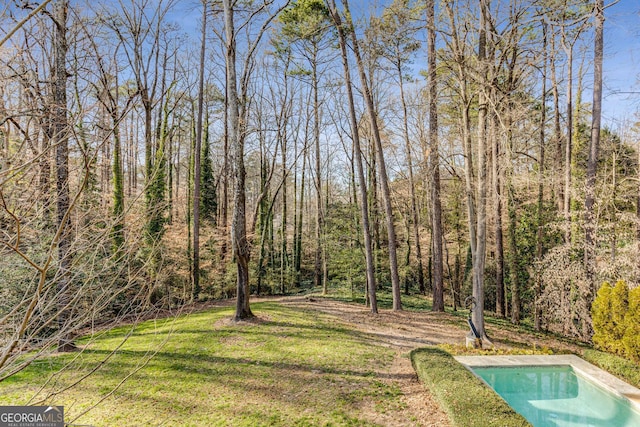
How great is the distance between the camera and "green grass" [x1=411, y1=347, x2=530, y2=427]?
12.0ft

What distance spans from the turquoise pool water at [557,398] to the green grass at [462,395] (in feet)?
3.52

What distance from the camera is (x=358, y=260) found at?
1162 cm

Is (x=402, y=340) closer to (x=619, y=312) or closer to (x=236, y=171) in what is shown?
(x=619, y=312)

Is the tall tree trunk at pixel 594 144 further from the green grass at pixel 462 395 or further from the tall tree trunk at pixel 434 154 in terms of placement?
the green grass at pixel 462 395

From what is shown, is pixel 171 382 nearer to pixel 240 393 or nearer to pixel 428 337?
pixel 240 393

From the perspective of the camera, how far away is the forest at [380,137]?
6832mm

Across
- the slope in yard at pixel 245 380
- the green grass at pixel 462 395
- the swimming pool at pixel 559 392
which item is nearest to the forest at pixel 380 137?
the slope in yard at pixel 245 380

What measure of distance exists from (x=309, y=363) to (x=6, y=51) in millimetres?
6046

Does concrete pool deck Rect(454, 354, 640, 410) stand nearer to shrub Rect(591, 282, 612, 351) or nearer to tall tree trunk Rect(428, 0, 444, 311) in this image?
shrub Rect(591, 282, 612, 351)

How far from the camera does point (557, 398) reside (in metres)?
5.39

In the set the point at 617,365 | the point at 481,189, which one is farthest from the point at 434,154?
the point at 617,365

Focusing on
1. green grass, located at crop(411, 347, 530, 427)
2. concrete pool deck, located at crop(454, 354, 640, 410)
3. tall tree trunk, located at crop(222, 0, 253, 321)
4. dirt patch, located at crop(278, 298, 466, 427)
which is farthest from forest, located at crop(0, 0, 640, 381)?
green grass, located at crop(411, 347, 530, 427)

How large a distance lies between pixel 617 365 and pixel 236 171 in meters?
8.40

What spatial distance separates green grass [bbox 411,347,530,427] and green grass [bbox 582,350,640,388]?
114 inches
